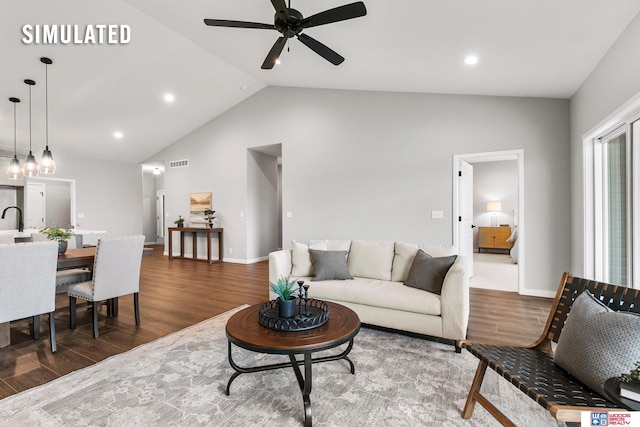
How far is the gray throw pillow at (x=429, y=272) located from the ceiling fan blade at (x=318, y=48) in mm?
2123

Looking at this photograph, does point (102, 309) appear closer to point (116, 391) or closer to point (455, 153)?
point (116, 391)

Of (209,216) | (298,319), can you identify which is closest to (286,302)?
(298,319)

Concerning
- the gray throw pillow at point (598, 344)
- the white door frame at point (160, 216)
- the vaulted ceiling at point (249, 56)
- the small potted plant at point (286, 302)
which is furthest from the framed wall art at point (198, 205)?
the gray throw pillow at point (598, 344)

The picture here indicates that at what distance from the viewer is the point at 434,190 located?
472 centimetres

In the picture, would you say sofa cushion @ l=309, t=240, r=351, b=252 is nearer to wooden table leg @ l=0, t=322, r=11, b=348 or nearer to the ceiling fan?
the ceiling fan

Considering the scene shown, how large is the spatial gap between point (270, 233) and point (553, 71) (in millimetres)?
6319

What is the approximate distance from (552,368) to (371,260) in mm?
2016

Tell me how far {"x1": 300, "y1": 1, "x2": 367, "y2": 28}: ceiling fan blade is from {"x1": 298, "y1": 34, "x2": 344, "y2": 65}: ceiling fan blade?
0.16 meters

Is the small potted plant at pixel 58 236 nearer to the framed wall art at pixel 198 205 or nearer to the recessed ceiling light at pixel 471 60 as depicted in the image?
the framed wall art at pixel 198 205

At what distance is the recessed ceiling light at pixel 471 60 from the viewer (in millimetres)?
3226

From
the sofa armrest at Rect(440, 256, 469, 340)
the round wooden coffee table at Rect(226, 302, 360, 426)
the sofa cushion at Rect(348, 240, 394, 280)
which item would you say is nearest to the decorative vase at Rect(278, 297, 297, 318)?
the round wooden coffee table at Rect(226, 302, 360, 426)

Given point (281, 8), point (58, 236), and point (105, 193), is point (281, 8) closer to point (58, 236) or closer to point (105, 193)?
point (58, 236)

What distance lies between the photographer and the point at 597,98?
3021mm

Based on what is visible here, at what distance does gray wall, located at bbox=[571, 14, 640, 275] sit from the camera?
2305mm
